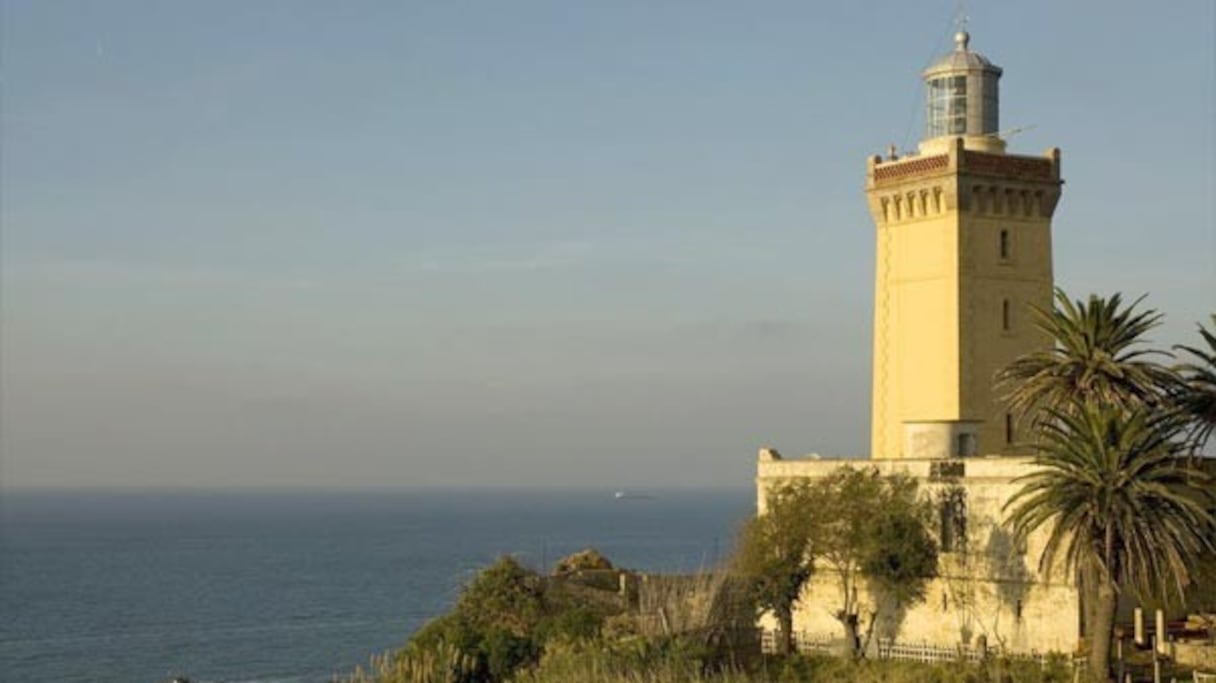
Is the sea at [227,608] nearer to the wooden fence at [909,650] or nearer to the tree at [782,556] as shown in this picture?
the tree at [782,556]

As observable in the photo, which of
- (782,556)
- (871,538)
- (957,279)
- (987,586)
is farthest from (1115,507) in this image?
(957,279)

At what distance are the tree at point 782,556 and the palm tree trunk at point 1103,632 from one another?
10.1 metres

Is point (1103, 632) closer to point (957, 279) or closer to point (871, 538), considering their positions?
point (871, 538)

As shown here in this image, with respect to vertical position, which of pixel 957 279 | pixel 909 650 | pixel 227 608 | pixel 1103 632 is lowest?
pixel 227 608

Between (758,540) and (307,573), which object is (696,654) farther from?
(307,573)

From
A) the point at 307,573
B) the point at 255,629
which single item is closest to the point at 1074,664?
the point at 255,629

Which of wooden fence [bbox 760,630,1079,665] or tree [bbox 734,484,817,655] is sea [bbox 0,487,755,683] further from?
wooden fence [bbox 760,630,1079,665]

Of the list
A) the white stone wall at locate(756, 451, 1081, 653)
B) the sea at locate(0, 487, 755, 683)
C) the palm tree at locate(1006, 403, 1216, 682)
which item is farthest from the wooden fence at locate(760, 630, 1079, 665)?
the sea at locate(0, 487, 755, 683)

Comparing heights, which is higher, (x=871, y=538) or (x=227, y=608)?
(x=871, y=538)

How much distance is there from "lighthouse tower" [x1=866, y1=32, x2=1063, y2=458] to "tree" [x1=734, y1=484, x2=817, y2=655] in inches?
196

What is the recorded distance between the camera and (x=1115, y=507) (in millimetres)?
37000

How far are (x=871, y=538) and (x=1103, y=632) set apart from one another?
8.29 meters

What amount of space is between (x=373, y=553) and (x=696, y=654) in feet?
480

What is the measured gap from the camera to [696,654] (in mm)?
44562
